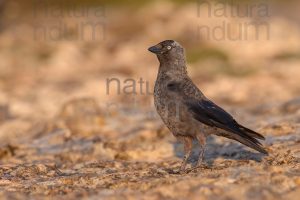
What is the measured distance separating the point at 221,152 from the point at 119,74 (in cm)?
1213

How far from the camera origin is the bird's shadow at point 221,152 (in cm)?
1045

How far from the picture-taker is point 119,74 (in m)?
23.0

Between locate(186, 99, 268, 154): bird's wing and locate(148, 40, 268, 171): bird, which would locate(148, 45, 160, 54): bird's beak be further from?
locate(186, 99, 268, 154): bird's wing

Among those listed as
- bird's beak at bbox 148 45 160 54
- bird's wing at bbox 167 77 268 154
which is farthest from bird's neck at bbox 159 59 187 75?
bird's wing at bbox 167 77 268 154

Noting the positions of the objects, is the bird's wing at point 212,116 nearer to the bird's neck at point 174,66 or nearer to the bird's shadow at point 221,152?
the bird's neck at point 174,66

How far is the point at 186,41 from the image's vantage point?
26.9 meters

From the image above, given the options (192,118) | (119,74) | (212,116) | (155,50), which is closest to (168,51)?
(155,50)

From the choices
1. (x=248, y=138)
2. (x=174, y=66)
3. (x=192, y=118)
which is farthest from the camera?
(x=174, y=66)

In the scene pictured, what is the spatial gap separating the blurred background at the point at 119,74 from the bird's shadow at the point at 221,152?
0.06 metres

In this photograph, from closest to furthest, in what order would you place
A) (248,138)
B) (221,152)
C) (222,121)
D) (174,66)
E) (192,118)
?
1. (248,138)
2. (222,121)
3. (192,118)
4. (174,66)
5. (221,152)

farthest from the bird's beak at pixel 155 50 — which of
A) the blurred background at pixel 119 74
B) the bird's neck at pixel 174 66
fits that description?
the blurred background at pixel 119 74

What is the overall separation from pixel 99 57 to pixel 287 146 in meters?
16.0

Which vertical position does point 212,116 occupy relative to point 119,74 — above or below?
below

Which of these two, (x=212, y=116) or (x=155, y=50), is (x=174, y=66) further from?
(x=212, y=116)
